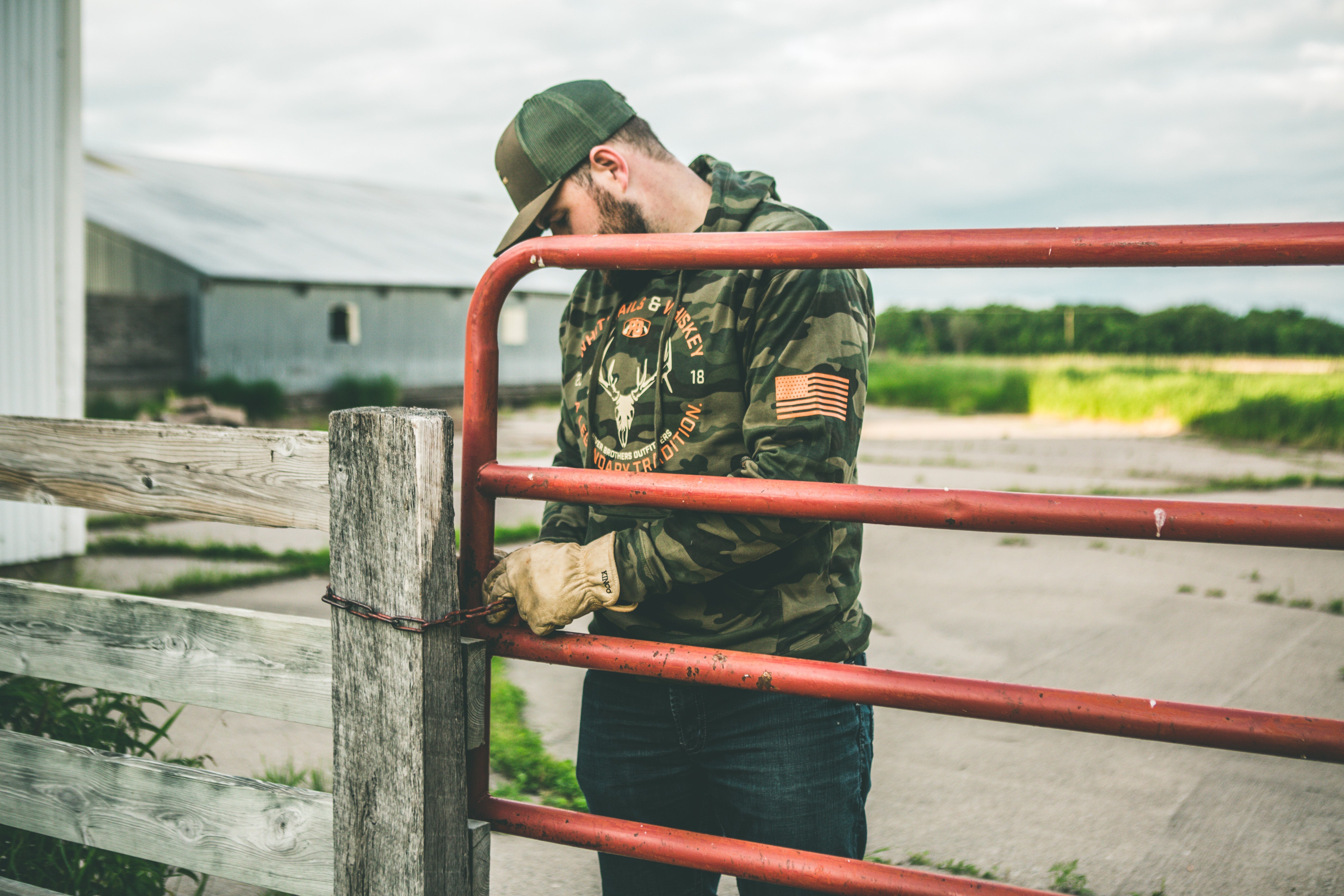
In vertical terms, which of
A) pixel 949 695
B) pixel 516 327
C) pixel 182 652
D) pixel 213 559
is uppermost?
pixel 516 327

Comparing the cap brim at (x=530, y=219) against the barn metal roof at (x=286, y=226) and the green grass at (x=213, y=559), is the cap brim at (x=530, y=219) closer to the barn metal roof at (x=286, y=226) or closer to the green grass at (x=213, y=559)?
the green grass at (x=213, y=559)

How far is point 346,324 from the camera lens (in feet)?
64.7

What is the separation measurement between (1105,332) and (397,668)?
3618 centimetres

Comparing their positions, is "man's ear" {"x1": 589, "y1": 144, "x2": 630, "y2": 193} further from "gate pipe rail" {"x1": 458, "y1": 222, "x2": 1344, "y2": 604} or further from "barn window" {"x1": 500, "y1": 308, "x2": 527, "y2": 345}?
"barn window" {"x1": 500, "y1": 308, "x2": 527, "y2": 345}

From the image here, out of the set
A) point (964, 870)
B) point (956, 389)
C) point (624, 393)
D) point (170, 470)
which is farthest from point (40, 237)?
point (956, 389)

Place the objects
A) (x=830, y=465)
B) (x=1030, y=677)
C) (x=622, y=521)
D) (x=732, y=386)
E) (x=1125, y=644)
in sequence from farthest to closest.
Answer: (x=1125, y=644) → (x=1030, y=677) → (x=622, y=521) → (x=732, y=386) → (x=830, y=465)

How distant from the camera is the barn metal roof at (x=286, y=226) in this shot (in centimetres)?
1748

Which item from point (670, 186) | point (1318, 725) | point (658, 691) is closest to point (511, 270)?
point (670, 186)

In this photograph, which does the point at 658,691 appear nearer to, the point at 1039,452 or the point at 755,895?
the point at 755,895

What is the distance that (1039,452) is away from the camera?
13039mm

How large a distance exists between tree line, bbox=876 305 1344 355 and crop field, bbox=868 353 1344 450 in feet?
13.8

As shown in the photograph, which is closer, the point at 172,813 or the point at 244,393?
the point at 172,813

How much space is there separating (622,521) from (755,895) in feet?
2.29

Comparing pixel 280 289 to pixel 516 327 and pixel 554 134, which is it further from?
pixel 554 134
